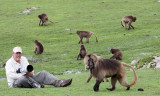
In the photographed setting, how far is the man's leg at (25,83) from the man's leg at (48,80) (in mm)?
347

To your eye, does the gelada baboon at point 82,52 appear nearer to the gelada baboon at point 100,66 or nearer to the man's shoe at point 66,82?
the man's shoe at point 66,82

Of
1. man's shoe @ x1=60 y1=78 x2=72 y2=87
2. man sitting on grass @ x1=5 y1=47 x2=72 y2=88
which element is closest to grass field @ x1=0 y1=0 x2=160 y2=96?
man's shoe @ x1=60 y1=78 x2=72 y2=87

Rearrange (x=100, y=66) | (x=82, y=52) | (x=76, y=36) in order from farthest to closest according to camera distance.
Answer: (x=76, y=36) → (x=82, y=52) → (x=100, y=66)

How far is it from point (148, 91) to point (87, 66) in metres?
2.29

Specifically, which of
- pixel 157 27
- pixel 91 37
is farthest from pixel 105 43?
pixel 157 27

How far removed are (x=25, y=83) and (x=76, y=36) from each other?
21.4 meters

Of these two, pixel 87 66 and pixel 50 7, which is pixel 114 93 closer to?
pixel 87 66

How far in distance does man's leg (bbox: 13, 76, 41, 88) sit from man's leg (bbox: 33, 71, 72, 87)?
13.7 inches

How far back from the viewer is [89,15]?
147 feet

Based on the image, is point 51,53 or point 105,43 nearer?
point 51,53

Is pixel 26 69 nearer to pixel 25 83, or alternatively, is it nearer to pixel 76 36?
pixel 25 83

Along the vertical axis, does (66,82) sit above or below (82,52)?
below

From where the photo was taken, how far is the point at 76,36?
33.6 m

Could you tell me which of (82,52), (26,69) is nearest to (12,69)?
(26,69)
